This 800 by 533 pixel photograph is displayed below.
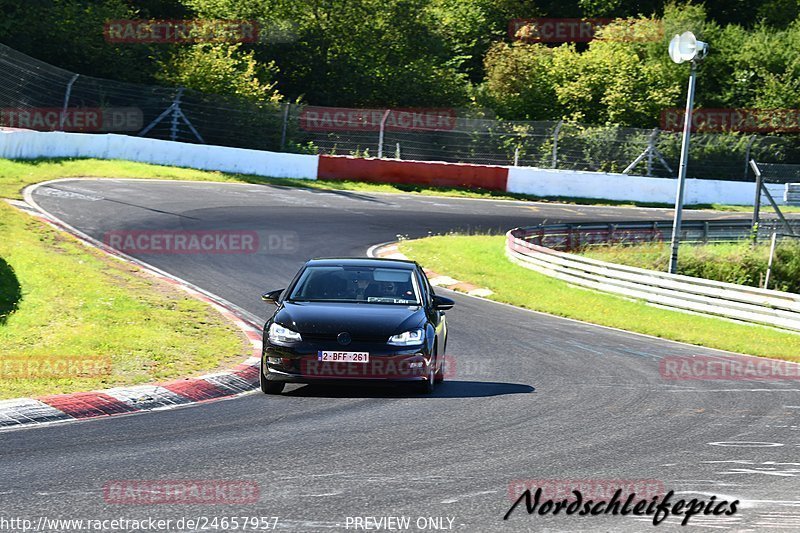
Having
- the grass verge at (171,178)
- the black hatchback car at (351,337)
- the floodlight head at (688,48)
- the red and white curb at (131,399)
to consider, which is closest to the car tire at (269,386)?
the black hatchback car at (351,337)

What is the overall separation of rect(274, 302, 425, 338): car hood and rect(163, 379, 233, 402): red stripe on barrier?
3.12ft

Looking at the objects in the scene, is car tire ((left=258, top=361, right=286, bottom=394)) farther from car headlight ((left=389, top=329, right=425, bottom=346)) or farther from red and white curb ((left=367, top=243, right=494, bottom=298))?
red and white curb ((left=367, top=243, right=494, bottom=298))

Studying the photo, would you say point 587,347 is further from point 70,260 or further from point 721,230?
point 721,230

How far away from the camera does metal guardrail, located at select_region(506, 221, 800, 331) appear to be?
20938 millimetres

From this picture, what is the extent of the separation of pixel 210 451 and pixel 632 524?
318cm

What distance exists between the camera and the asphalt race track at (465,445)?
6.59 m

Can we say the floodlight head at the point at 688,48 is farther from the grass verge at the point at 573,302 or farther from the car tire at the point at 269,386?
the car tire at the point at 269,386

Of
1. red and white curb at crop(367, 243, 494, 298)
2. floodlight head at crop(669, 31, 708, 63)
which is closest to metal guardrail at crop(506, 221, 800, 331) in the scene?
red and white curb at crop(367, 243, 494, 298)

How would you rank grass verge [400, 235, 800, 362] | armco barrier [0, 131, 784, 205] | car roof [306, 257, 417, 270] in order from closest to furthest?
car roof [306, 257, 417, 270]
grass verge [400, 235, 800, 362]
armco barrier [0, 131, 784, 205]

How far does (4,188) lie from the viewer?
2592 centimetres

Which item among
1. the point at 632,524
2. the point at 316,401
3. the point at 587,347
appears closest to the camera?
the point at 632,524

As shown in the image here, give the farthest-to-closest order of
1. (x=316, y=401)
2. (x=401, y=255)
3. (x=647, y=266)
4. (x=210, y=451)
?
(x=647, y=266) < (x=401, y=255) < (x=316, y=401) < (x=210, y=451)

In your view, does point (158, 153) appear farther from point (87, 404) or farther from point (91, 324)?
point (87, 404)

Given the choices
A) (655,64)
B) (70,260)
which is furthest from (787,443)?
(655,64)
